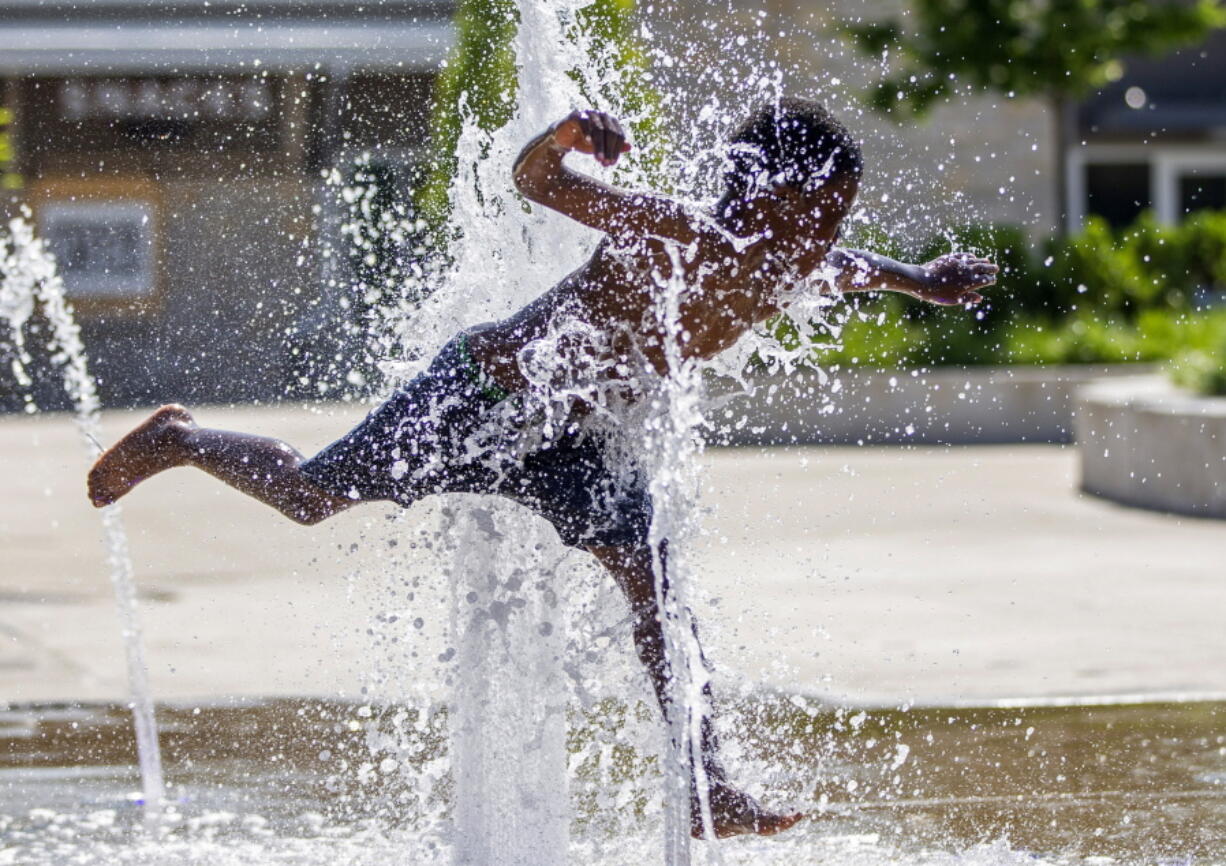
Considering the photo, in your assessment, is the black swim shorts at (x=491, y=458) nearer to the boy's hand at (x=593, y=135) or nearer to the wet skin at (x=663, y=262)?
the wet skin at (x=663, y=262)

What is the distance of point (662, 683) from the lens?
11.1 ft

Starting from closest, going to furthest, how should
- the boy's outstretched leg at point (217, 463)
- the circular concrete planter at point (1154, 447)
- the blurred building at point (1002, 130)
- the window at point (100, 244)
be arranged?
the boy's outstretched leg at point (217, 463) < the circular concrete planter at point (1154, 447) < the blurred building at point (1002, 130) < the window at point (100, 244)

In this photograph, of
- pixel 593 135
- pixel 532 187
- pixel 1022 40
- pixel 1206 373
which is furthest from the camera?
pixel 1022 40

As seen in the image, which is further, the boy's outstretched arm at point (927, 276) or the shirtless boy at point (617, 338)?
the boy's outstretched arm at point (927, 276)

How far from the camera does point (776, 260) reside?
10.8ft

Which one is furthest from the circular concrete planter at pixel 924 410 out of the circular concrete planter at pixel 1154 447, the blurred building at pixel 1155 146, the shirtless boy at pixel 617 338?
the blurred building at pixel 1155 146

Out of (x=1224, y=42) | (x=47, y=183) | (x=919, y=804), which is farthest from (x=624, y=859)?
(x=1224, y=42)

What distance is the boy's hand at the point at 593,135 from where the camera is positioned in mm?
2979

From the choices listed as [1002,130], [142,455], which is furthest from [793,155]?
[1002,130]

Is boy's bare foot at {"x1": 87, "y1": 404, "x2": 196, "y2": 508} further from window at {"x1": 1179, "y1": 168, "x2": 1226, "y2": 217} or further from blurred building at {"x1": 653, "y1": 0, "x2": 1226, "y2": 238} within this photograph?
window at {"x1": 1179, "y1": 168, "x2": 1226, "y2": 217}

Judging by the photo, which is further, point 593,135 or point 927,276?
point 927,276

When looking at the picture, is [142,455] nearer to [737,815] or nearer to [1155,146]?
[737,815]

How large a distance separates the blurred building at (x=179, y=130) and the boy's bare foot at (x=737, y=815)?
13.9m

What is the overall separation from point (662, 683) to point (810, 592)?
3846mm
